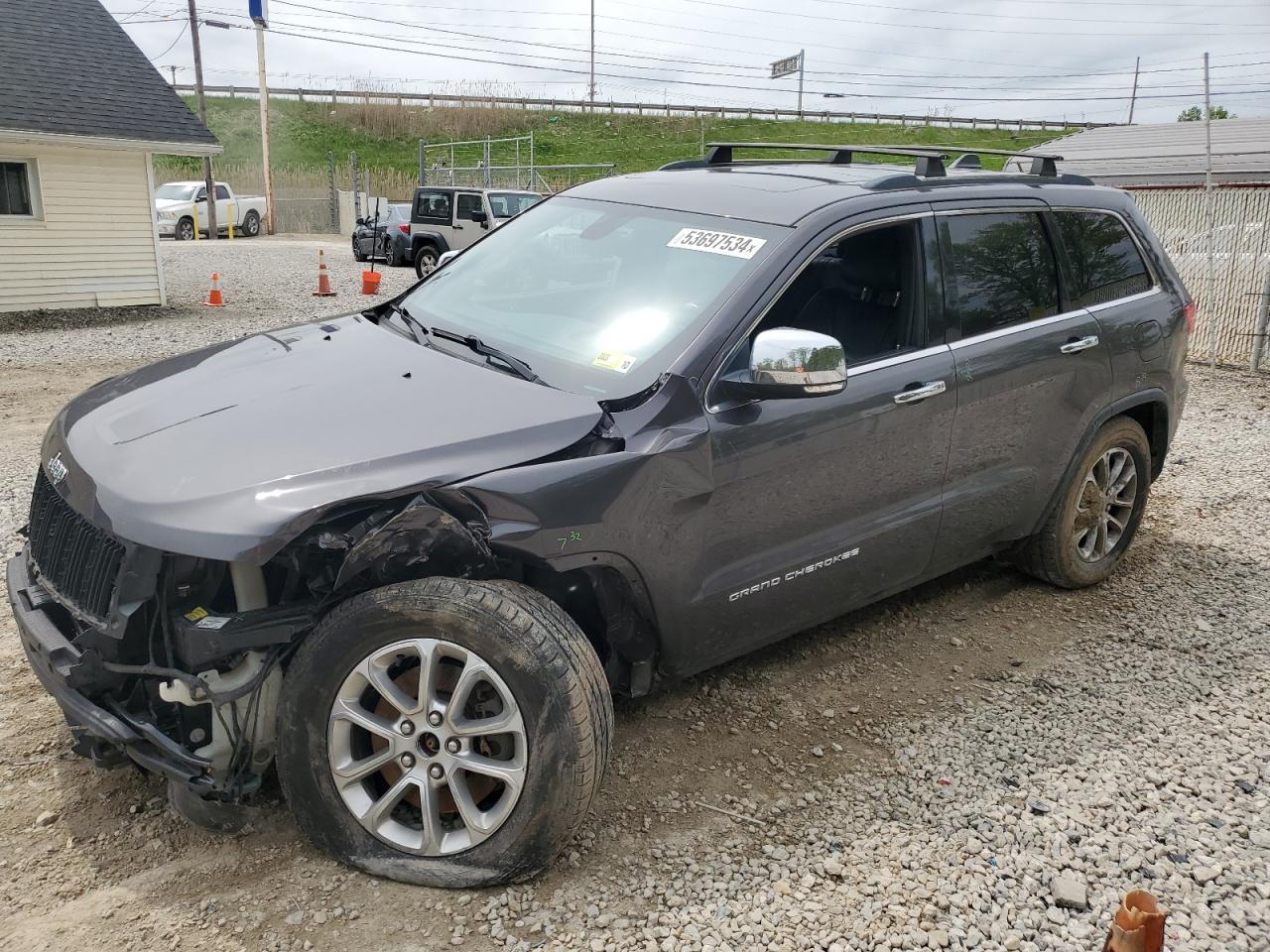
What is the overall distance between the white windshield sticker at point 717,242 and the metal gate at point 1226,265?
9.35 meters

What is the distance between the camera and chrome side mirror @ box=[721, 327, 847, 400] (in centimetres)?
304

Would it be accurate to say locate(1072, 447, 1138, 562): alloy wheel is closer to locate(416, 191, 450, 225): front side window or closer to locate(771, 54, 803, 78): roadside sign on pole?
locate(416, 191, 450, 225): front side window

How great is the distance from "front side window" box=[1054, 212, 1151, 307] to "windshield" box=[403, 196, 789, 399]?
1721mm

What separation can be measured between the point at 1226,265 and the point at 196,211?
2881 cm

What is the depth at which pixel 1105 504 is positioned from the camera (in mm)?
4824

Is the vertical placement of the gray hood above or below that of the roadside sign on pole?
below

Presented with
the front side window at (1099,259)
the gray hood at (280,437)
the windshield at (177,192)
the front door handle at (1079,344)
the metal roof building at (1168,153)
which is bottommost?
the gray hood at (280,437)

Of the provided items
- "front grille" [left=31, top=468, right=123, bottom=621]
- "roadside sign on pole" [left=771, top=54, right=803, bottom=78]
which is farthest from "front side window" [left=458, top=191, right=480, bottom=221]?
"roadside sign on pole" [left=771, top=54, right=803, bottom=78]

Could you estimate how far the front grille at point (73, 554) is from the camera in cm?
269

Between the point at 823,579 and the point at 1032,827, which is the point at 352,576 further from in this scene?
the point at 1032,827

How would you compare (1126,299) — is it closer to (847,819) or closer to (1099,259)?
(1099,259)

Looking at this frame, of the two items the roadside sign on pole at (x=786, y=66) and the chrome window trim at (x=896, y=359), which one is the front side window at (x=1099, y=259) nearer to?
the chrome window trim at (x=896, y=359)

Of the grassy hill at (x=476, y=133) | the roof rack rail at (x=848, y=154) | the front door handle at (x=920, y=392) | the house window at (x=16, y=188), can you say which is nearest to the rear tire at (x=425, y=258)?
the house window at (x=16, y=188)

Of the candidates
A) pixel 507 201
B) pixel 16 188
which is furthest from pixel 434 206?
pixel 16 188
